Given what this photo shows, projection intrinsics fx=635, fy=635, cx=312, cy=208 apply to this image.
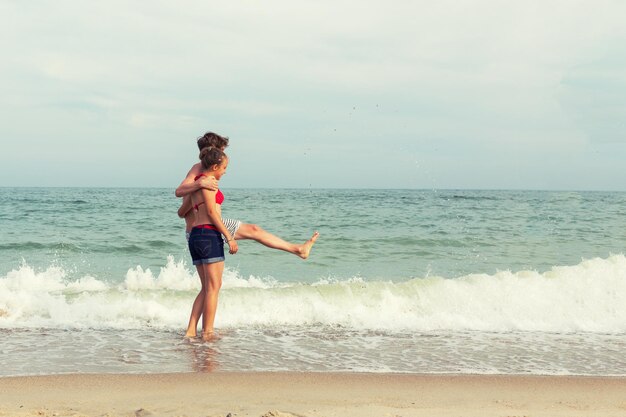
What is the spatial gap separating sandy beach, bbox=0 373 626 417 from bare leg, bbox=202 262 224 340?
1510mm

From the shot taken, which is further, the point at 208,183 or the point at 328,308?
the point at 328,308

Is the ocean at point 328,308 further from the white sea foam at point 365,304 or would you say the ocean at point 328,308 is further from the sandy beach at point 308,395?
the sandy beach at point 308,395

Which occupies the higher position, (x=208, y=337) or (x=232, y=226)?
(x=232, y=226)

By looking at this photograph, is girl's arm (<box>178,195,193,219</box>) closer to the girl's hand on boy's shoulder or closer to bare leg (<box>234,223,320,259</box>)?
the girl's hand on boy's shoulder

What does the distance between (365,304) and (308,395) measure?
166 inches

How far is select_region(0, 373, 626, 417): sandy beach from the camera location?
3998mm

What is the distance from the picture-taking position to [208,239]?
6195mm

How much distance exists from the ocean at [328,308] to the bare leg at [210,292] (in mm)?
256

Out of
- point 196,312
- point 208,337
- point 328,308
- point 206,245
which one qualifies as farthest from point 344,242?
point 206,245

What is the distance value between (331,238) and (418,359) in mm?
11094

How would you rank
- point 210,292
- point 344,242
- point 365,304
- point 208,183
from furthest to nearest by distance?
point 344,242 < point 365,304 < point 210,292 < point 208,183

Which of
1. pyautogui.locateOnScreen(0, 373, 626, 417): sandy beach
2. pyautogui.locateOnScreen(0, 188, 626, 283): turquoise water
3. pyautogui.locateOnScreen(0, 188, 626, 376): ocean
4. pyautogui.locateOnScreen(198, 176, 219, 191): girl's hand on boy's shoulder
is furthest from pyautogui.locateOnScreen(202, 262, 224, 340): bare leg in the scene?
pyautogui.locateOnScreen(0, 188, 626, 283): turquoise water

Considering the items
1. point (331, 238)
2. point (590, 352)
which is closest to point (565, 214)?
point (331, 238)

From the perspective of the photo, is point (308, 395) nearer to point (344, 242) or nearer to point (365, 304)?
point (365, 304)
